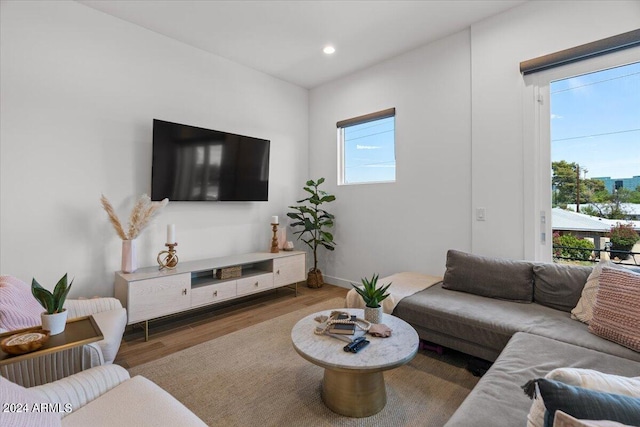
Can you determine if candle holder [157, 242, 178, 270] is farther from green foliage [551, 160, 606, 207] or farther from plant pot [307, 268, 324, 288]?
green foliage [551, 160, 606, 207]

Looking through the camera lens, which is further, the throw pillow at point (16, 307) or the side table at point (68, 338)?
the throw pillow at point (16, 307)

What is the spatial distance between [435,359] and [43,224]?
3362mm

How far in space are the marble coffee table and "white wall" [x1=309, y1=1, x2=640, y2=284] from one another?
1670 mm

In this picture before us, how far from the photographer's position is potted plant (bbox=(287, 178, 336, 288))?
4.00 m

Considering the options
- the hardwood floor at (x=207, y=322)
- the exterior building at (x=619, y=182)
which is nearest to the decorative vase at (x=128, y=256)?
the hardwood floor at (x=207, y=322)

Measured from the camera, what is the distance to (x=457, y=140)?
119 inches

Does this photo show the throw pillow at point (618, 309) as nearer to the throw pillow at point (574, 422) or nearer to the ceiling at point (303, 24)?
the throw pillow at point (574, 422)

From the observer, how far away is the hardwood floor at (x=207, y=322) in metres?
2.37

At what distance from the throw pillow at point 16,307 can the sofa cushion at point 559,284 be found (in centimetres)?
326

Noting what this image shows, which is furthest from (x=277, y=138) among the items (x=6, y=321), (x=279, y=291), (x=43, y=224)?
(x=6, y=321)

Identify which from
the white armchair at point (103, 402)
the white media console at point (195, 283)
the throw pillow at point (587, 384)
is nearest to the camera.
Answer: the throw pillow at point (587, 384)

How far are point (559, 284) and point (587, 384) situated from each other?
5.47ft

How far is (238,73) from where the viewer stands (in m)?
3.70

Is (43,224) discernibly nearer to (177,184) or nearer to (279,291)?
(177,184)
